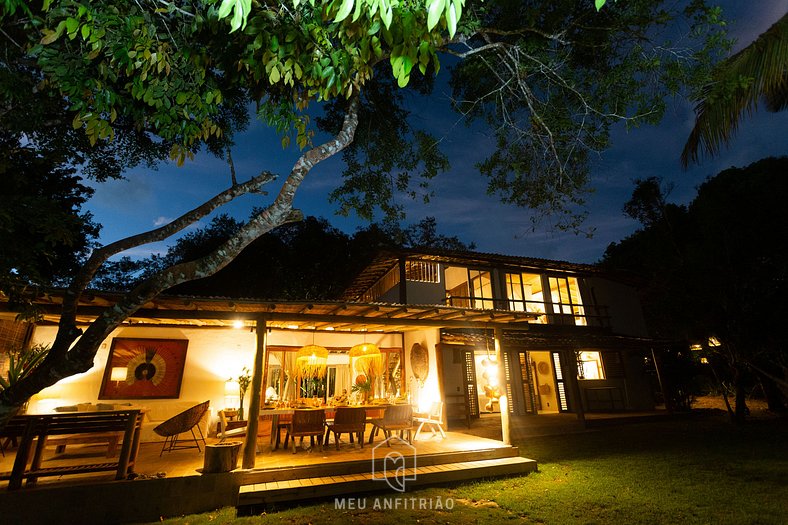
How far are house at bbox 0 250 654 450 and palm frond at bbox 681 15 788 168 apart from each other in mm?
4330

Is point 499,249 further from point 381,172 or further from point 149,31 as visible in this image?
point 149,31

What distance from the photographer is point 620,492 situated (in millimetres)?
6012

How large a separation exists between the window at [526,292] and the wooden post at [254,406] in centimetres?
1077

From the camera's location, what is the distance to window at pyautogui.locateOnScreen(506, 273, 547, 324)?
1508 cm

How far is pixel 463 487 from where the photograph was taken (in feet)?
21.3

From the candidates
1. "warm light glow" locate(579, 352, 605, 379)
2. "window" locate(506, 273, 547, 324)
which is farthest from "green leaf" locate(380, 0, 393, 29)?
"warm light glow" locate(579, 352, 605, 379)

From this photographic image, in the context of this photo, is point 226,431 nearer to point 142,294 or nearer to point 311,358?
point 311,358

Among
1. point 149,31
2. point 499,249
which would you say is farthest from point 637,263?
point 149,31

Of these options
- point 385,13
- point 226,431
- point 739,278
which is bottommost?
point 226,431

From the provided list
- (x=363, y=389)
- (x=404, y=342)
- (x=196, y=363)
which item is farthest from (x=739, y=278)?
(x=196, y=363)

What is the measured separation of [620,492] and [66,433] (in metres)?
8.62

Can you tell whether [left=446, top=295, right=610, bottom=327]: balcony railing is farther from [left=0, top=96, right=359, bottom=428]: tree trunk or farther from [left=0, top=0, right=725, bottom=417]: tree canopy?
[left=0, top=96, right=359, bottom=428]: tree trunk

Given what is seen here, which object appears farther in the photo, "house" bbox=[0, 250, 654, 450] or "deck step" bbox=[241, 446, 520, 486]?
"house" bbox=[0, 250, 654, 450]

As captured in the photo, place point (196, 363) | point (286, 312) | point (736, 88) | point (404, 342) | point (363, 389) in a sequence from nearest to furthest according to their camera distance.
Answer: point (736, 88)
point (286, 312)
point (363, 389)
point (196, 363)
point (404, 342)
